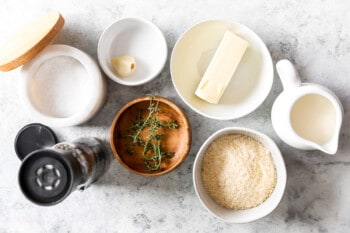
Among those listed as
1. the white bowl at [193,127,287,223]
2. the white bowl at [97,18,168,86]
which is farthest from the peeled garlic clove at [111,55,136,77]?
the white bowl at [193,127,287,223]

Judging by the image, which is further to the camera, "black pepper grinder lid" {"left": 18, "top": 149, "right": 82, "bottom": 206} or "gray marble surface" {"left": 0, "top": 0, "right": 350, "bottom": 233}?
"gray marble surface" {"left": 0, "top": 0, "right": 350, "bottom": 233}

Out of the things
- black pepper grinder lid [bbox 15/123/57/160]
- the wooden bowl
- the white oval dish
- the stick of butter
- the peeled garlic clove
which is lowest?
black pepper grinder lid [bbox 15/123/57/160]

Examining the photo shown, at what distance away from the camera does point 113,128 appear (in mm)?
1160

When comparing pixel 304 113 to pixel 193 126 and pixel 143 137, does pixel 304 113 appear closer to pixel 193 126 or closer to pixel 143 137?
pixel 193 126

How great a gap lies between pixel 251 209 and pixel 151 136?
299 millimetres

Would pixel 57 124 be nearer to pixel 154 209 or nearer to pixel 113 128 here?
pixel 113 128

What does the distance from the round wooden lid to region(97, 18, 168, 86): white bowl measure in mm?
125

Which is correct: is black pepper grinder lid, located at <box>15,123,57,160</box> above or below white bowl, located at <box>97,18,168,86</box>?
below

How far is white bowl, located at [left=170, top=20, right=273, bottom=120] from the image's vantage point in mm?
1161

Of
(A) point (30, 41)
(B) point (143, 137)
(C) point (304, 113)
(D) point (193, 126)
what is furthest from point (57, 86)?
(C) point (304, 113)

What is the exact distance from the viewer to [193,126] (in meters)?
1.23

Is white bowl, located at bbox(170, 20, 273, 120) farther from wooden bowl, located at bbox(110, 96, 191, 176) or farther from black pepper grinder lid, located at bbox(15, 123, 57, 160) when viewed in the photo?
black pepper grinder lid, located at bbox(15, 123, 57, 160)

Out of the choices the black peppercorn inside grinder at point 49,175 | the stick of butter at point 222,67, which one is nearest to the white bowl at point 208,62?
the stick of butter at point 222,67

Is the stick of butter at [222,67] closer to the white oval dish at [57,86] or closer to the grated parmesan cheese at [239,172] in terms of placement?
the grated parmesan cheese at [239,172]
